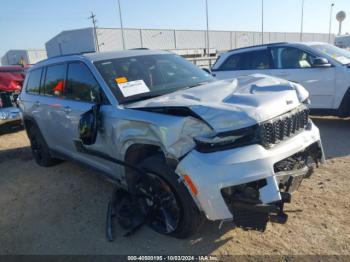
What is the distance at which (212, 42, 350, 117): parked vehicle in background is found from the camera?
6379mm

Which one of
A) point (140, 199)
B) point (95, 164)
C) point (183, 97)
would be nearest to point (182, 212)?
point (140, 199)

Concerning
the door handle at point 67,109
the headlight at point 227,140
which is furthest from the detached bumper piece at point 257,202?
the door handle at point 67,109

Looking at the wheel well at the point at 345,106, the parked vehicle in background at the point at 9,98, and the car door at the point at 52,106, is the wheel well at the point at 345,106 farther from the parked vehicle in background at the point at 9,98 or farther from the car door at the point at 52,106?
the parked vehicle in background at the point at 9,98

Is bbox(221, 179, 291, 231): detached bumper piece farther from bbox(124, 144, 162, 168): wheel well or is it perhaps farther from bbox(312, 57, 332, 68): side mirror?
bbox(312, 57, 332, 68): side mirror

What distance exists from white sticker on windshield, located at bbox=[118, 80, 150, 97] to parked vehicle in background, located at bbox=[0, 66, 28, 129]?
18.8ft

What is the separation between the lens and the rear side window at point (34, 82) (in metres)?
5.45

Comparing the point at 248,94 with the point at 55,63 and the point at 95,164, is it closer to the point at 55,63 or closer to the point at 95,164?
the point at 95,164

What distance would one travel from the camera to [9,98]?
28.2 ft

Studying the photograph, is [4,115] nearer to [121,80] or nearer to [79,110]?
[79,110]

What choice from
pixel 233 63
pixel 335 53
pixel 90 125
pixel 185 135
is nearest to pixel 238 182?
pixel 185 135

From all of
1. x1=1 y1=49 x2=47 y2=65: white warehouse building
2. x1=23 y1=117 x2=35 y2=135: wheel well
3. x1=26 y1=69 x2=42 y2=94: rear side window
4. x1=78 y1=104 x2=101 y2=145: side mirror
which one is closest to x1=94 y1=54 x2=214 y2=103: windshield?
x1=78 y1=104 x2=101 y2=145: side mirror

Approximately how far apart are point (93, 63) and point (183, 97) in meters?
1.36

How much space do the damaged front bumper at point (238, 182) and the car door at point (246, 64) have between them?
202 inches

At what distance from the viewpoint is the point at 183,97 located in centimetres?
320
